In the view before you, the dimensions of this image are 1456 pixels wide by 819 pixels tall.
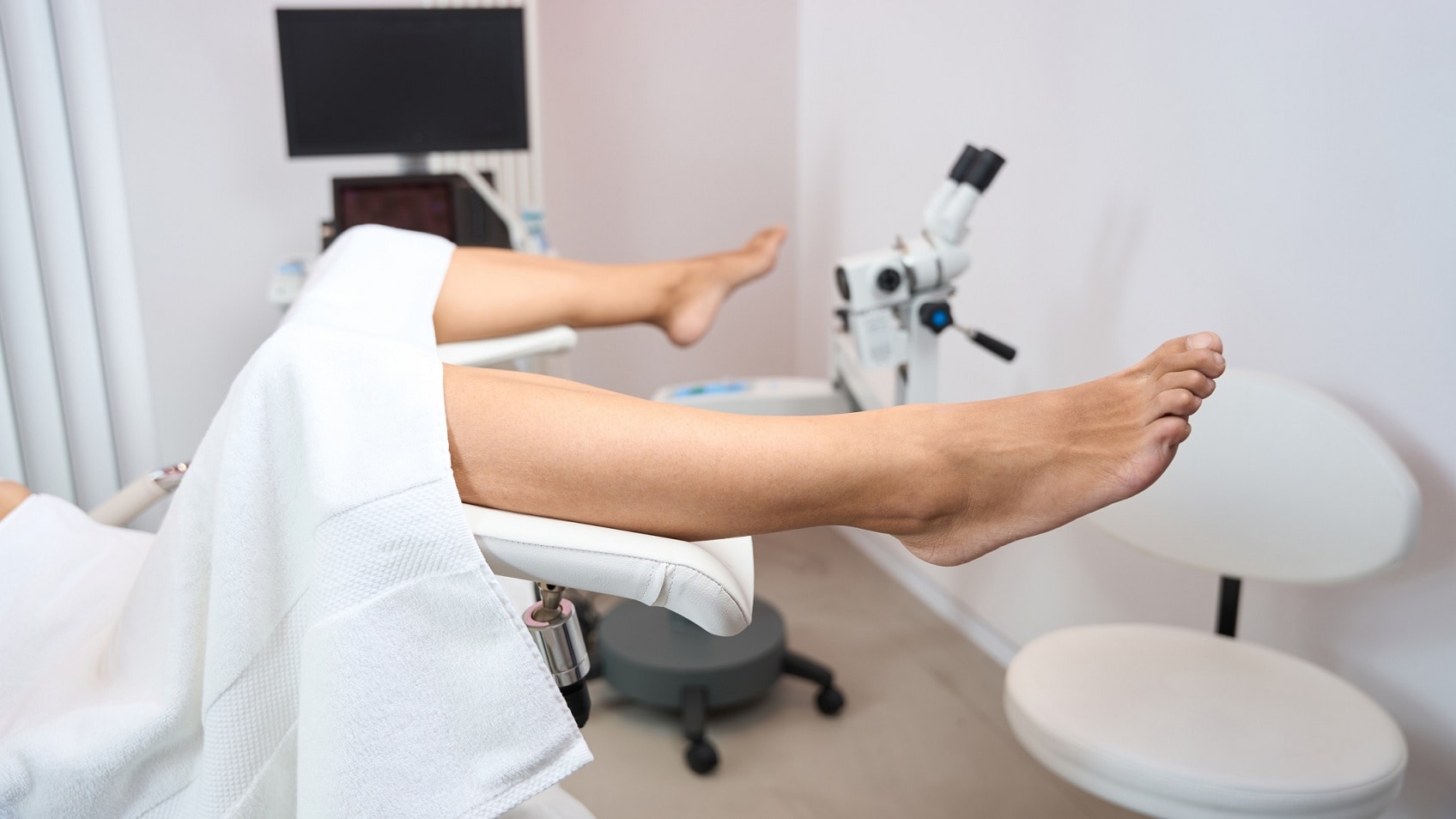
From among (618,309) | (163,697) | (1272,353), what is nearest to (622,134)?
(618,309)

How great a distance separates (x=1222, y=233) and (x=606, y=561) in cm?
115

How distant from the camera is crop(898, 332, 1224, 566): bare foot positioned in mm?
893

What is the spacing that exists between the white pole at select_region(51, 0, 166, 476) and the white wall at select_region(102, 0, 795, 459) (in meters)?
1.27

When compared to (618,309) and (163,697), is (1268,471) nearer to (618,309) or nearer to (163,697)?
(618,309)

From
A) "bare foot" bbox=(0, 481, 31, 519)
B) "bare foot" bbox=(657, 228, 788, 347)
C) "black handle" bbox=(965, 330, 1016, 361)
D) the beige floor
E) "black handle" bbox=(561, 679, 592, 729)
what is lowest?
the beige floor

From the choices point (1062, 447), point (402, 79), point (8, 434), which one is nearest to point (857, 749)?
point (1062, 447)

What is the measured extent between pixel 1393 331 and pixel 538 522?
1.09 meters

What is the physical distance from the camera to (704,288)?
1794 millimetres

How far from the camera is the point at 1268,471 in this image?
121cm

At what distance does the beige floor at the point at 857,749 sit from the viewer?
1.56 meters

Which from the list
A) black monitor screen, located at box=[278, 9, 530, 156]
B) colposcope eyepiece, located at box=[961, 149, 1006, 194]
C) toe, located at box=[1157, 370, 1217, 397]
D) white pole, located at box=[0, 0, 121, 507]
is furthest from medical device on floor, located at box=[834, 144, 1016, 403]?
white pole, located at box=[0, 0, 121, 507]

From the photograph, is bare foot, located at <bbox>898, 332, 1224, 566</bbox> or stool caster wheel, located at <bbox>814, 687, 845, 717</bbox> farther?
stool caster wheel, located at <bbox>814, 687, 845, 717</bbox>

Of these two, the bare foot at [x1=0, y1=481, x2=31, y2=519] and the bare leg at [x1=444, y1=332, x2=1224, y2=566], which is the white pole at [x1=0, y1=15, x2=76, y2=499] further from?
the bare leg at [x1=444, y1=332, x2=1224, y2=566]

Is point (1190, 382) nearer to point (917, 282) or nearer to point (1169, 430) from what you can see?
point (1169, 430)
